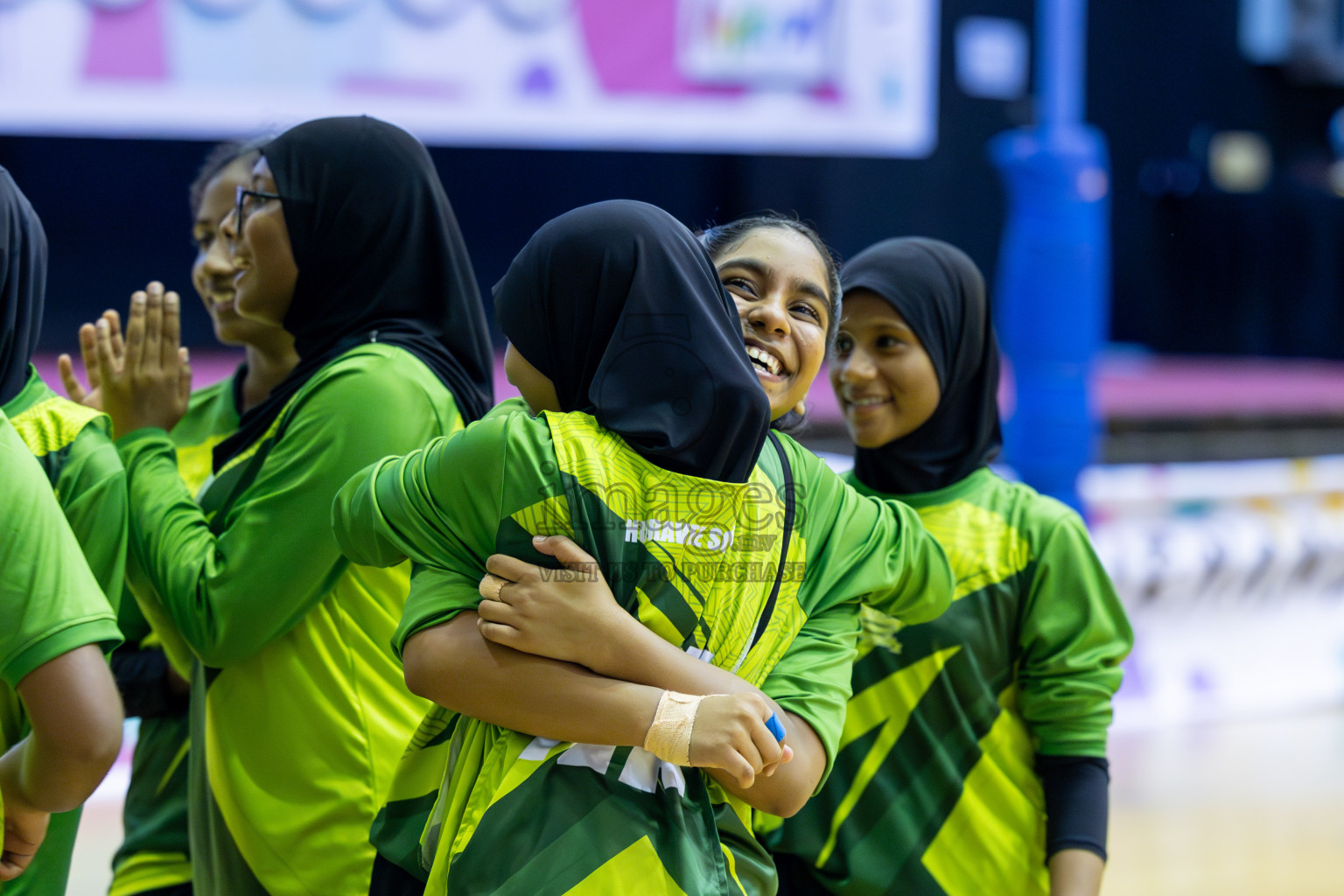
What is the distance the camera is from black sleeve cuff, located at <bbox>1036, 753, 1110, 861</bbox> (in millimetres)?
1656

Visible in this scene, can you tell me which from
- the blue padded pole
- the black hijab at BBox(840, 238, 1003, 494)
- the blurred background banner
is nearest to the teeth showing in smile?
the black hijab at BBox(840, 238, 1003, 494)

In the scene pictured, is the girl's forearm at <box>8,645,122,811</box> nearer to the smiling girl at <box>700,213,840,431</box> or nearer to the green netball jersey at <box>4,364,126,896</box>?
the green netball jersey at <box>4,364,126,896</box>

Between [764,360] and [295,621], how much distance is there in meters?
0.61

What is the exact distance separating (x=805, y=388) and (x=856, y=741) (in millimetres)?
517

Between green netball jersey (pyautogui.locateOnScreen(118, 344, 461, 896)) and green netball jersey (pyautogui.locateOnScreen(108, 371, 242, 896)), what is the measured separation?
321 millimetres

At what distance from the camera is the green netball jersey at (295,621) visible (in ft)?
4.82

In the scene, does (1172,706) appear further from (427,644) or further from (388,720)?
(427,644)

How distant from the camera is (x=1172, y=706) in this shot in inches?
182

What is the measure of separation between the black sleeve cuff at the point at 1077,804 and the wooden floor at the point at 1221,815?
5.66ft

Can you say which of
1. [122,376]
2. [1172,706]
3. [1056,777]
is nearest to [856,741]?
[1056,777]

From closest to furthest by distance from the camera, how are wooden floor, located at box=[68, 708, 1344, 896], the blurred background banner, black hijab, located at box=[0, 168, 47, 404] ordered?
black hijab, located at box=[0, 168, 47, 404] < wooden floor, located at box=[68, 708, 1344, 896] < the blurred background banner

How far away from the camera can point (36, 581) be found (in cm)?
118

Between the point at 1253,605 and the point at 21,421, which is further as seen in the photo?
the point at 1253,605

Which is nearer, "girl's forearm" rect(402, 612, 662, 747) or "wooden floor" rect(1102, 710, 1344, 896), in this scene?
"girl's forearm" rect(402, 612, 662, 747)
